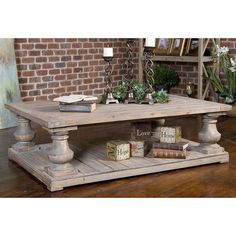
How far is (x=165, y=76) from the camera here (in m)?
4.93

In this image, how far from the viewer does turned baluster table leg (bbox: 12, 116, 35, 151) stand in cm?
294

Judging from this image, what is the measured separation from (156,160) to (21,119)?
0.88 meters

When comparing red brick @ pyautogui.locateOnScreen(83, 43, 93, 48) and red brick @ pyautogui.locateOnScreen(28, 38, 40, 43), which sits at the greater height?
red brick @ pyautogui.locateOnScreen(28, 38, 40, 43)

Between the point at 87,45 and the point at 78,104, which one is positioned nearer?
the point at 78,104

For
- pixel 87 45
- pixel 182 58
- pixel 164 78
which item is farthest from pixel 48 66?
pixel 182 58

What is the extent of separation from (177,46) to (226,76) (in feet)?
2.36

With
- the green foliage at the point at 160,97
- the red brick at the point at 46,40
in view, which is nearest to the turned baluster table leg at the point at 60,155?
the green foliage at the point at 160,97

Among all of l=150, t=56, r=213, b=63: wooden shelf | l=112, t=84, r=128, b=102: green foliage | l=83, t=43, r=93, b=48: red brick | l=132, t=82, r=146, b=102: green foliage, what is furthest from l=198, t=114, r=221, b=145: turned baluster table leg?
l=83, t=43, r=93, b=48: red brick

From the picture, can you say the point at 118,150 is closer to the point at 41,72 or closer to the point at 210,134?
the point at 210,134

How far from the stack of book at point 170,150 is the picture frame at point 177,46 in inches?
91.1

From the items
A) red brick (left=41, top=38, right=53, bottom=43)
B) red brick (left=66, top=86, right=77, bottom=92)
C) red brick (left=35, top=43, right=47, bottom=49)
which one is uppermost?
red brick (left=41, top=38, right=53, bottom=43)

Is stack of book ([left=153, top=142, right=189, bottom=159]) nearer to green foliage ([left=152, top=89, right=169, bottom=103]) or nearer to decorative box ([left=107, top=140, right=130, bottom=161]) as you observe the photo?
decorative box ([left=107, top=140, right=130, bottom=161])

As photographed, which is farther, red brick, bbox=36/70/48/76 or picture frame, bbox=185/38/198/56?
picture frame, bbox=185/38/198/56

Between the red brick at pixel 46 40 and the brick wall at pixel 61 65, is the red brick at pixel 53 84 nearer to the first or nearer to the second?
the brick wall at pixel 61 65
